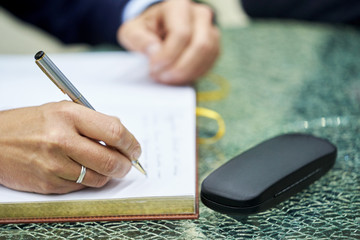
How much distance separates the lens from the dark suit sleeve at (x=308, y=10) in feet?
3.49

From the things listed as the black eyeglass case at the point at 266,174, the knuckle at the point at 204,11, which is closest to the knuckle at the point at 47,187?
the black eyeglass case at the point at 266,174

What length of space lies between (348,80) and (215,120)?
275mm

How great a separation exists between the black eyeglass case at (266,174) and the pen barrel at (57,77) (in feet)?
0.51

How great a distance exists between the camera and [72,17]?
1.07 metres

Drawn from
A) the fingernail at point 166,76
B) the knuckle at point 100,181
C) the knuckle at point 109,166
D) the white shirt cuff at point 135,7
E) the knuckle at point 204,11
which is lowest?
the knuckle at point 100,181

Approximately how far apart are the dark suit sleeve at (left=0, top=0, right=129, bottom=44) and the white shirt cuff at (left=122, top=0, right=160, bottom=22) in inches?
2.3

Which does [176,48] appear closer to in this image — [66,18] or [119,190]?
[119,190]

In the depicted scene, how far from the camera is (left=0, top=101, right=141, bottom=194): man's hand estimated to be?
0.43m

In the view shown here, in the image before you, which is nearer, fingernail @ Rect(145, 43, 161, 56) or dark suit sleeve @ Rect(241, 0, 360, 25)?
fingernail @ Rect(145, 43, 161, 56)

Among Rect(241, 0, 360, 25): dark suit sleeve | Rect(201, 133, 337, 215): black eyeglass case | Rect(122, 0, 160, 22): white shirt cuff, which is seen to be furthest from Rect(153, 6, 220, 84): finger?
Rect(241, 0, 360, 25): dark suit sleeve

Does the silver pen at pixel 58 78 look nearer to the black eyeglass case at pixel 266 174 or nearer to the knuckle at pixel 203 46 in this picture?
the black eyeglass case at pixel 266 174

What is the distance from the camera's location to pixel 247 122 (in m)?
0.67

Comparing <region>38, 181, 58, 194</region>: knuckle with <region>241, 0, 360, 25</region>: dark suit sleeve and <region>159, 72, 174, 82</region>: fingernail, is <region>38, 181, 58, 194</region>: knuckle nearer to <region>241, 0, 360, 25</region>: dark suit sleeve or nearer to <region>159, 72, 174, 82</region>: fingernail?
<region>159, 72, 174, 82</region>: fingernail

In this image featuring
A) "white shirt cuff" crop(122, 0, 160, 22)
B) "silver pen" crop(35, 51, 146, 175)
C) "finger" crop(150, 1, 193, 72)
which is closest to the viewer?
"silver pen" crop(35, 51, 146, 175)
